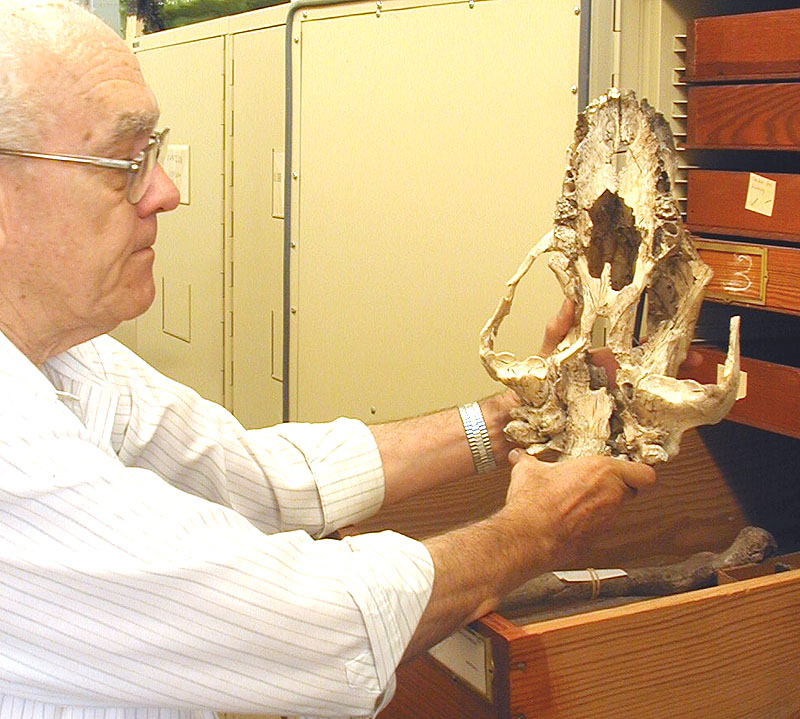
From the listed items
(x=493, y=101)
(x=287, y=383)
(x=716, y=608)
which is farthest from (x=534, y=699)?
(x=287, y=383)

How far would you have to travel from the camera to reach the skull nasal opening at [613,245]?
135cm

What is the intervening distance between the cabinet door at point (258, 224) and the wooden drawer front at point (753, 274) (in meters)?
1.03

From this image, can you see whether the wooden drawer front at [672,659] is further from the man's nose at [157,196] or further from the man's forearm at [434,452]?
the man's nose at [157,196]

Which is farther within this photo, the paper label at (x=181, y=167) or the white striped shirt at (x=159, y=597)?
the paper label at (x=181, y=167)

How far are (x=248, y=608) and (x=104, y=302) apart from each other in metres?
0.35

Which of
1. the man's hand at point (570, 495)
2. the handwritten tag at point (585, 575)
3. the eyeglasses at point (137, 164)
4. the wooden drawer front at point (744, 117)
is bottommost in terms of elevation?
the handwritten tag at point (585, 575)

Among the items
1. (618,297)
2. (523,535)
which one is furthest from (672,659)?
(618,297)

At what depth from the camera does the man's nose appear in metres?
1.14

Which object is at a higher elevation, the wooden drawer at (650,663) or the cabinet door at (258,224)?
the cabinet door at (258,224)

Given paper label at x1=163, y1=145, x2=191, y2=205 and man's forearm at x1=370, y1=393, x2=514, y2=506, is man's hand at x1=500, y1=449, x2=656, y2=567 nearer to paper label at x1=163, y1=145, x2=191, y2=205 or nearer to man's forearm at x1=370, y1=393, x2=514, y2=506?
man's forearm at x1=370, y1=393, x2=514, y2=506

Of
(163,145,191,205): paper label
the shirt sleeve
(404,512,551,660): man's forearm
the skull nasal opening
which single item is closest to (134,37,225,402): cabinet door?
(163,145,191,205): paper label

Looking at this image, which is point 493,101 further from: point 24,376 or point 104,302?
point 24,376

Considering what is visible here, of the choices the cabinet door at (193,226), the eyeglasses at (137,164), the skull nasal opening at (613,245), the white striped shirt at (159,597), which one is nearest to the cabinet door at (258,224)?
the cabinet door at (193,226)

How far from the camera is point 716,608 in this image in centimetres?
112
